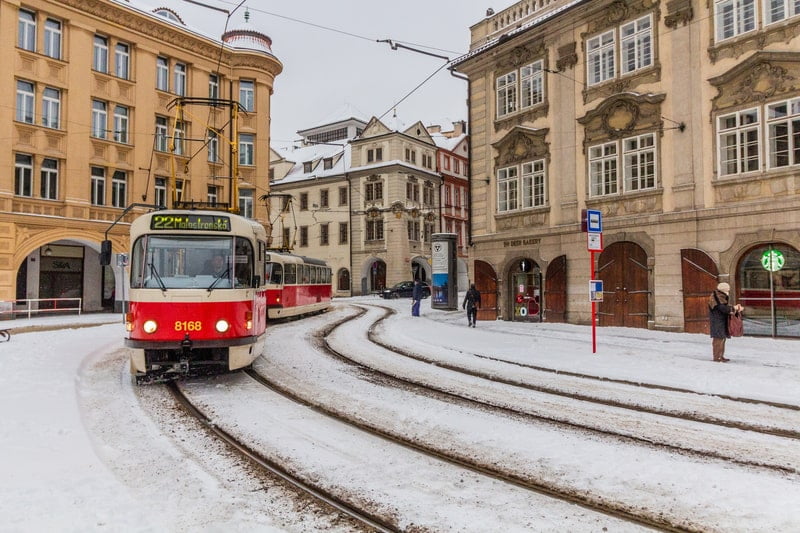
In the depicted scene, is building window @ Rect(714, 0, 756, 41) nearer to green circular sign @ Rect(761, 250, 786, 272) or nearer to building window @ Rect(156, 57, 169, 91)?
green circular sign @ Rect(761, 250, 786, 272)

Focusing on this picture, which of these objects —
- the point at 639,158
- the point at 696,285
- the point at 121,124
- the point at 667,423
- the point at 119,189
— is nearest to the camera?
the point at 667,423

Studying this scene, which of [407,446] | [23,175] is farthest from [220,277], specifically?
[23,175]

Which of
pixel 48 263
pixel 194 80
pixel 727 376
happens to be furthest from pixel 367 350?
pixel 194 80

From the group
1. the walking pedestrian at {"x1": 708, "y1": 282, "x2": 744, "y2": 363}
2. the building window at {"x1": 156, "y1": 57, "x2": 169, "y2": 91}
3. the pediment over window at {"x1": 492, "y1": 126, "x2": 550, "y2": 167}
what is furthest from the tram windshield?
Answer: the building window at {"x1": 156, "y1": 57, "x2": 169, "y2": 91}

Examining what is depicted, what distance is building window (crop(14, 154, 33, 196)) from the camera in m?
24.9

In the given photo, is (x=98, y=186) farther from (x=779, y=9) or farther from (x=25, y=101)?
(x=779, y=9)

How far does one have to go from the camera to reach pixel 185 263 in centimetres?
905

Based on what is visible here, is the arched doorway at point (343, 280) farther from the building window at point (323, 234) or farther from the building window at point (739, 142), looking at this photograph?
the building window at point (739, 142)

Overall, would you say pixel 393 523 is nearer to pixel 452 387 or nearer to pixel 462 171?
pixel 452 387

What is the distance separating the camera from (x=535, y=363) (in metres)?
12.0

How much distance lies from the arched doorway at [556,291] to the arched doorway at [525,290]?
617mm

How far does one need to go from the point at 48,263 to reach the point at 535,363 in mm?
26254

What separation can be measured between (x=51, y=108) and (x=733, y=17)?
1110 inches

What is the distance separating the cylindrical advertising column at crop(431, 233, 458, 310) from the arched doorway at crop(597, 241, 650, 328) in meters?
10.9
